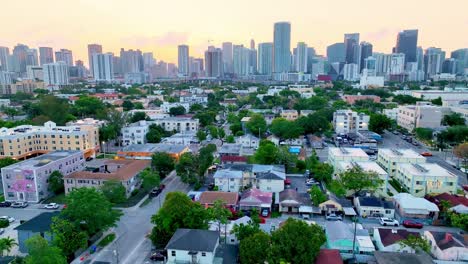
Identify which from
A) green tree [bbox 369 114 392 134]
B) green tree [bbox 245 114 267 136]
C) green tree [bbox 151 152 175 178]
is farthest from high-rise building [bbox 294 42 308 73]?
green tree [bbox 151 152 175 178]

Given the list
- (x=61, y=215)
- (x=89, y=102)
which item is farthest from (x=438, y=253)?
(x=89, y=102)

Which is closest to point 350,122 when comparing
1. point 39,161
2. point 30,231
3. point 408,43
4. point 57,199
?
point 57,199

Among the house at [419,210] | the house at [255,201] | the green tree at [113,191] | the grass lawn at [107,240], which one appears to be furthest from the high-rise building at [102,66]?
the house at [419,210]

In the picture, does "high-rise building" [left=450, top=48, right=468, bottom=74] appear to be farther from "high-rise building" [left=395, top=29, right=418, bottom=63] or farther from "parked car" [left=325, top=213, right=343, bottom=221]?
"parked car" [left=325, top=213, right=343, bottom=221]

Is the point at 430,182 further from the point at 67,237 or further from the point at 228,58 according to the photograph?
the point at 228,58

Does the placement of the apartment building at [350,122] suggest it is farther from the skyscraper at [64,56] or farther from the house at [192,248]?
the skyscraper at [64,56]

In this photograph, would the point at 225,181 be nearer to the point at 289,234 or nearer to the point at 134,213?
the point at 134,213
